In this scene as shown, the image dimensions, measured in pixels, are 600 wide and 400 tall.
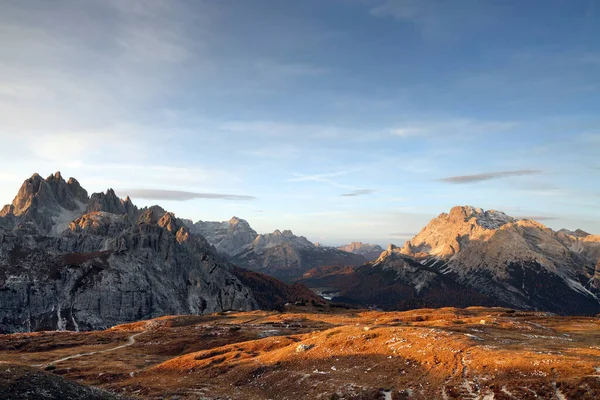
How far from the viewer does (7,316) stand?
19712cm

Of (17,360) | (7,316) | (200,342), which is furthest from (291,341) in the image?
(7,316)

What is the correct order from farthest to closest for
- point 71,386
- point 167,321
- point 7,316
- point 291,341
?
point 7,316, point 167,321, point 291,341, point 71,386

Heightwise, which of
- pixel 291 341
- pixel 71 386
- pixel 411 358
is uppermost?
pixel 71 386

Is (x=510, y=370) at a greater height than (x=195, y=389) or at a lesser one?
greater

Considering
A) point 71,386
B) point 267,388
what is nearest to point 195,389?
point 267,388

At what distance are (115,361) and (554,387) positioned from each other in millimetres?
86962

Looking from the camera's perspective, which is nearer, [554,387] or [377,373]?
[554,387]

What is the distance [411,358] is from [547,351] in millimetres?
20456

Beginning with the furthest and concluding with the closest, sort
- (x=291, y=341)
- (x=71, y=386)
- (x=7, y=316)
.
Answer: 1. (x=7, y=316)
2. (x=291, y=341)
3. (x=71, y=386)

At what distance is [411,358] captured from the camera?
55.0m

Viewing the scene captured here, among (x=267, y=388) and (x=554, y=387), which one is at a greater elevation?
(x=554, y=387)

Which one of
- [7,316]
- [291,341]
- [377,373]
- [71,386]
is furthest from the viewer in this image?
[7,316]

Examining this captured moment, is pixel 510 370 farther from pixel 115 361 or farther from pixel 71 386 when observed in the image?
pixel 115 361

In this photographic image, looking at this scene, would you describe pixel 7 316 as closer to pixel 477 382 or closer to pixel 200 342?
pixel 200 342
